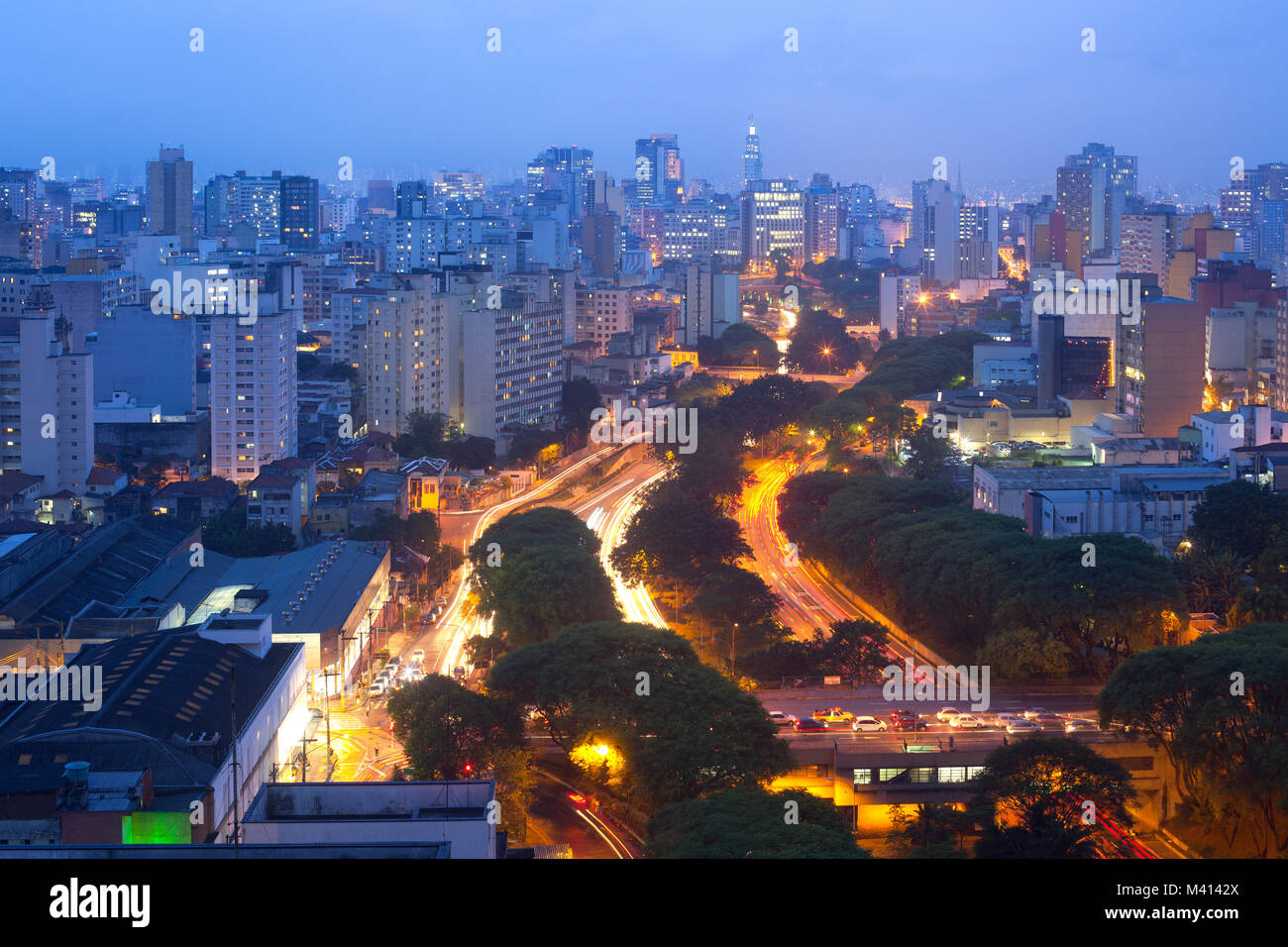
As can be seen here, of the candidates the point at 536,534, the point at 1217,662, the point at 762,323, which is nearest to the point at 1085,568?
the point at 1217,662

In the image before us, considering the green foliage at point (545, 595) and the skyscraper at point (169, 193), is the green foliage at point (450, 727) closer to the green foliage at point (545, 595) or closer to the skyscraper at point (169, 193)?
the green foliage at point (545, 595)

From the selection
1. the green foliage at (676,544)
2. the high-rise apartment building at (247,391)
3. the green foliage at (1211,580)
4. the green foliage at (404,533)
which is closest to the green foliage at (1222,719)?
the green foliage at (1211,580)

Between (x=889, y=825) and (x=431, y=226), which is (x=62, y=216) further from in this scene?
(x=889, y=825)

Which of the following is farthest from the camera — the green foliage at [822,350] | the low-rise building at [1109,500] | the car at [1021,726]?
the green foliage at [822,350]

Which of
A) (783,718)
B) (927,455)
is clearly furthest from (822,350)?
(783,718)

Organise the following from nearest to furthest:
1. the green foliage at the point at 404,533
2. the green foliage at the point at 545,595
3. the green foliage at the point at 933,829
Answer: the green foliage at the point at 933,829 → the green foliage at the point at 545,595 → the green foliage at the point at 404,533
